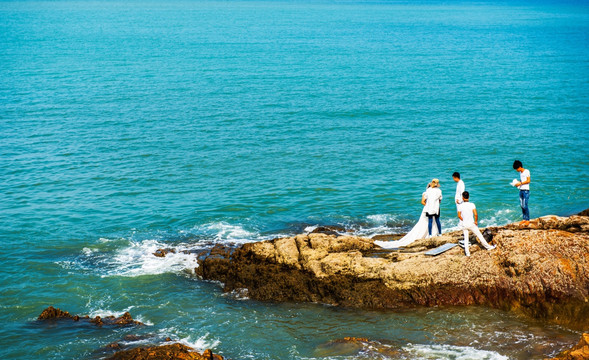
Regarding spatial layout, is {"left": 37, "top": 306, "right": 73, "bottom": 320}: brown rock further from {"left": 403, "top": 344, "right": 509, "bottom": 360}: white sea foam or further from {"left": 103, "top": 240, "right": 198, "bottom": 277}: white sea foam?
{"left": 403, "top": 344, "right": 509, "bottom": 360}: white sea foam

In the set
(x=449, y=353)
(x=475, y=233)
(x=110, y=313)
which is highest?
(x=475, y=233)

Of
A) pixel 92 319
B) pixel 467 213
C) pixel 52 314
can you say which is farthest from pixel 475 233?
pixel 52 314

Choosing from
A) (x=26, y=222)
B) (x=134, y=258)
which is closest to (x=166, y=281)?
(x=134, y=258)

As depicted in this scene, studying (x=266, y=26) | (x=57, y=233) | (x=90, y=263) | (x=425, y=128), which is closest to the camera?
(x=90, y=263)

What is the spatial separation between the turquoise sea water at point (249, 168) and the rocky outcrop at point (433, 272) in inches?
22.6

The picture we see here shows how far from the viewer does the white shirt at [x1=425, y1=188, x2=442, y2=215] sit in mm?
22156

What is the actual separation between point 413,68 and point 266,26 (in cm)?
5858

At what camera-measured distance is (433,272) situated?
63.8ft

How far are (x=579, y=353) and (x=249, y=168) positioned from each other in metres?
25.6

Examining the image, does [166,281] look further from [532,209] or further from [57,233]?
[532,209]

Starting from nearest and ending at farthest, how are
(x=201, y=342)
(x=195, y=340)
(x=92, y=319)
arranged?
1. (x=201, y=342)
2. (x=195, y=340)
3. (x=92, y=319)

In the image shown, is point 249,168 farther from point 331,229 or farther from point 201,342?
point 201,342

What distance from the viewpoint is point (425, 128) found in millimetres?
45469

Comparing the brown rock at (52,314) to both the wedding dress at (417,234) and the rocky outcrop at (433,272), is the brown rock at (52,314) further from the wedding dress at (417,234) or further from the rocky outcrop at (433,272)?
the wedding dress at (417,234)
